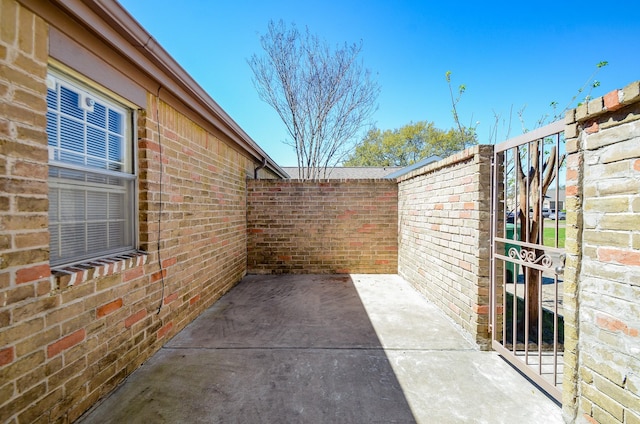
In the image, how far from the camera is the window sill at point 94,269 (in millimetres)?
1846

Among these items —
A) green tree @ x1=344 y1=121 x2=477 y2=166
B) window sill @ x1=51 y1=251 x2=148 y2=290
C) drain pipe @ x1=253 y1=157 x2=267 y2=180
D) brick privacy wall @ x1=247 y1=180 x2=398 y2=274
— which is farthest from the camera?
green tree @ x1=344 y1=121 x2=477 y2=166

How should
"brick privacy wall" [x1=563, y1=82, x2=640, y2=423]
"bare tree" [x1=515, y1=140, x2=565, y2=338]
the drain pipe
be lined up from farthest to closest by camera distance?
the drain pipe → "bare tree" [x1=515, y1=140, x2=565, y2=338] → "brick privacy wall" [x1=563, y1=82, x2=640, y2=423]

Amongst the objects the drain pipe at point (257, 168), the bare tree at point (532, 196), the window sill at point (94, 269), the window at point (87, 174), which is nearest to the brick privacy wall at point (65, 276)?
the window sill at point (94, 269)

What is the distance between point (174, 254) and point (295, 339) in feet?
6.11

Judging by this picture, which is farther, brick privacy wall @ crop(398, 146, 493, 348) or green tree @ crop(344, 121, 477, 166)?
green tree @ crop(344, 121, 477, 166)

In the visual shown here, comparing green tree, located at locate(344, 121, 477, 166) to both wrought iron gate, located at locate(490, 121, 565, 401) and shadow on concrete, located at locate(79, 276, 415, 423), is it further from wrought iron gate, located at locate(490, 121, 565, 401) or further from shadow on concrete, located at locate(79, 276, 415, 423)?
shadow on concrete, located at locate(79, 276, 415, 423)

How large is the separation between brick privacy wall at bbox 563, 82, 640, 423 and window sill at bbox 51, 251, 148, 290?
11.9 feet

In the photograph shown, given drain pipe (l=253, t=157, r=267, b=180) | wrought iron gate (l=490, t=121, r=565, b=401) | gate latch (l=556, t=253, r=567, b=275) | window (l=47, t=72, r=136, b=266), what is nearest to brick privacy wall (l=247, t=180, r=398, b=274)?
drain pipe (l=253, t=157, r=267, b=180)

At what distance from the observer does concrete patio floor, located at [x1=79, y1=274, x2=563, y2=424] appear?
2.04 metres

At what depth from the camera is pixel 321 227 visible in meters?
6.41

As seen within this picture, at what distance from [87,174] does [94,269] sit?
0.87 m

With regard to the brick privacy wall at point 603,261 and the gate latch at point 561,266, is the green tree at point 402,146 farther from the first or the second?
the brick privacy wall at point 603,261

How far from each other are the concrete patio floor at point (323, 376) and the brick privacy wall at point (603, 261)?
1.91ft

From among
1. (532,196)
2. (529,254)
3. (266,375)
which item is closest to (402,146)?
(532,196)
